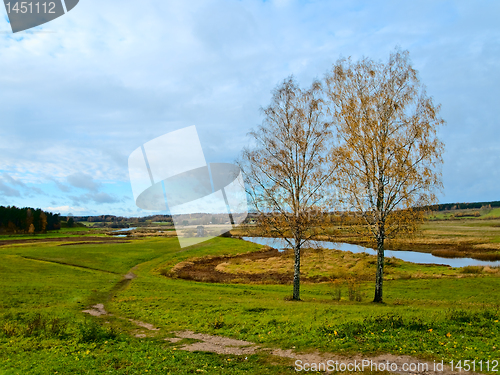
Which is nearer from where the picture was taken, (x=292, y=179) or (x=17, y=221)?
(x=292, y=179)

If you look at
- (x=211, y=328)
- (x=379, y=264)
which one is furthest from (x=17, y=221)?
(x=379, y=264)

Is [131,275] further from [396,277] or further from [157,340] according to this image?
[396,277]

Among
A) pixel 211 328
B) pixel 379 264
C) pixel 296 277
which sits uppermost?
pixel 379 264

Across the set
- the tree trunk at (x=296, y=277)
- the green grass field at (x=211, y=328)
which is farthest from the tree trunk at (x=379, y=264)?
the tree trunk at (x=296, y=277)

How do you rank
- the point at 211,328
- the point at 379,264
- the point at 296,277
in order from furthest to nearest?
the point at 296,277, the point at 379,264, the point at 211,328

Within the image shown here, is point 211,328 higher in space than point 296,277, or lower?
lower

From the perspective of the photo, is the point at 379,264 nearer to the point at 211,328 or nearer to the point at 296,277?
the point at 296,277

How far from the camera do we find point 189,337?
1280 cm

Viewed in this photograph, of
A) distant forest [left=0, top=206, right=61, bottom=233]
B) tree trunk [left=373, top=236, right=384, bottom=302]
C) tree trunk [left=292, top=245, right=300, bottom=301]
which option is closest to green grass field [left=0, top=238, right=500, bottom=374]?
tree trunk [left=373, top=236, right=384, bottom=302]

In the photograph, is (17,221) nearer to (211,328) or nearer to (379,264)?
(211,328)

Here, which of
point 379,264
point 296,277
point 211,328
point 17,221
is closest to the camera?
point 211,328

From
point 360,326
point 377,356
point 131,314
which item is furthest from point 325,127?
point 131,314

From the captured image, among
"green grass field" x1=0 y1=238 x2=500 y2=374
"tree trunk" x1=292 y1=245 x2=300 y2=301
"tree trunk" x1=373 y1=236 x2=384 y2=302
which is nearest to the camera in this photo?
"green grass field" x1=0 y1=238 x2=500 y2=374

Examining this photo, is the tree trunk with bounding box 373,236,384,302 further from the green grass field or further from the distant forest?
the distant forest
